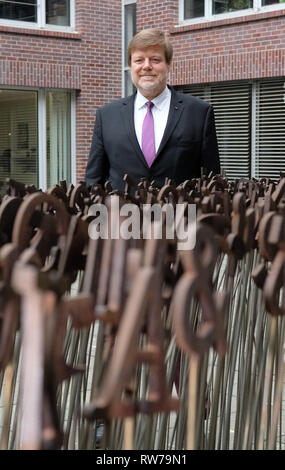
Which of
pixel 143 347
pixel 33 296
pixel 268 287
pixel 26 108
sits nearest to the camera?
pixel 33 296

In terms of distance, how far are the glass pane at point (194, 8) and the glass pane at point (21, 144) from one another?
2932 millimetres

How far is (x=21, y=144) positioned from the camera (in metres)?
14.2

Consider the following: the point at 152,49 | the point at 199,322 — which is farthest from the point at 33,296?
the point at 152,49

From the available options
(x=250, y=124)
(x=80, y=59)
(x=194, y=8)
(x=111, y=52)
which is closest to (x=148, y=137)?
(x=250, y=124)

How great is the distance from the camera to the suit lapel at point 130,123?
4.18m

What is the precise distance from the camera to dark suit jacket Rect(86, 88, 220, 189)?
418cm

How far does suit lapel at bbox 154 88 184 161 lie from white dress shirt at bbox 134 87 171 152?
0.8 inches

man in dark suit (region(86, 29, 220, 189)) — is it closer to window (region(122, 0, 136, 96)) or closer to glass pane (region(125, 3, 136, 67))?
window (region(122, 0, 136, 96))

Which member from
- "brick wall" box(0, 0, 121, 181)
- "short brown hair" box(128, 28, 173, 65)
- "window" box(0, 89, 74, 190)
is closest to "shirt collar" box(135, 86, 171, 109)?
"short brown hair" box(128, 28, 173, 65)

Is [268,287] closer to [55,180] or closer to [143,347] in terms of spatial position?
[143,347]

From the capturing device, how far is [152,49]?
3996 millimetres

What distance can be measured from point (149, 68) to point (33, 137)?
10501 mm

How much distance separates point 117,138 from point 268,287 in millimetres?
2797

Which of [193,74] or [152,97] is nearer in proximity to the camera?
[152,97]
